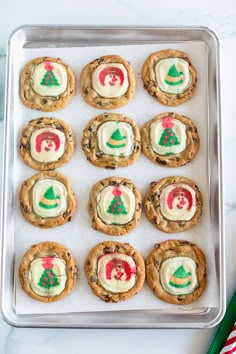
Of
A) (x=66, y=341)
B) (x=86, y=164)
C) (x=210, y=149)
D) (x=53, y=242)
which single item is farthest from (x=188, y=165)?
(x=66, y=341)

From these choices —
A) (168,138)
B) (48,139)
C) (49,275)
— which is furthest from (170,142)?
(49,275)

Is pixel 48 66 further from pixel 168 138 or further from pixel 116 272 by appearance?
pixel 116 272

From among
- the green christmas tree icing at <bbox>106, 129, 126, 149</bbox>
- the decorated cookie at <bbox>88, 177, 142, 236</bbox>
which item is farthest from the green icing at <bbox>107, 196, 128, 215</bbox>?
the green christmas tree icing at <bbox>106, 129, 126, 149</bbox>

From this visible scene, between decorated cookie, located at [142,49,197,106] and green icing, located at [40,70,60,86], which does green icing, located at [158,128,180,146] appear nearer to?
decorated cookie, located at [142,49,197,106]

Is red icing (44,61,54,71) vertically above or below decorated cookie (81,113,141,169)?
above

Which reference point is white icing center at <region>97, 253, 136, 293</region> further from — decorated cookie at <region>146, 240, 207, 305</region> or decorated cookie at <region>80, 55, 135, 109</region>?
decorated cookie at <region>80, 55, 135, 109</region>

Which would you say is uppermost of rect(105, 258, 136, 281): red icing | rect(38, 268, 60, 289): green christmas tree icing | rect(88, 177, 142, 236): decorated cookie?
rect(88, 177, 142, 236): decorated cookie
